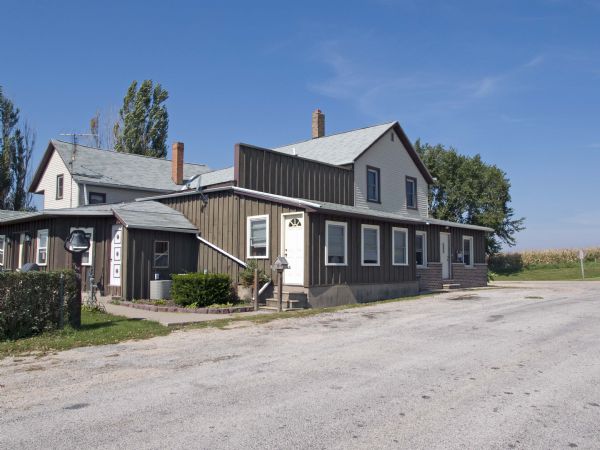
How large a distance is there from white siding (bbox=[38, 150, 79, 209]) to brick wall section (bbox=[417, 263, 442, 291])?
18.6m

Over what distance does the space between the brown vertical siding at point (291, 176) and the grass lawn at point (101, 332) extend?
6.86 m

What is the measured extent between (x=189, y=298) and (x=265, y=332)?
5.18 m

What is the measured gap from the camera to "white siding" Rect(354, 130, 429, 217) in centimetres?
2612

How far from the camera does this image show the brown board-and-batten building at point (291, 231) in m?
17.9

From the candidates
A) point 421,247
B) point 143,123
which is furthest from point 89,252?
point 143,123

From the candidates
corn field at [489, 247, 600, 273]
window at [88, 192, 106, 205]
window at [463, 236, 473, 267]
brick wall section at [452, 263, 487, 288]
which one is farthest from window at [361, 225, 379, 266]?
corn field at [489, 247, 600, 273]

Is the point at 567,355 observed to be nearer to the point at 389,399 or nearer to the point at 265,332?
the point at 389,399

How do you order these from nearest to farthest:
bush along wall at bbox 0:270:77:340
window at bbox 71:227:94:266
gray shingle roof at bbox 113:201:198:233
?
1. bush along wall at bbox 0:270:77:340
2. gray shingle roof at bbox 113:201:198:233
3. window at bbox 71:227:94:266

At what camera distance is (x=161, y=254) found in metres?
19.9

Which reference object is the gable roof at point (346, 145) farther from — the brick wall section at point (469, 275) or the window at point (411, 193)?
the brick wall section at point (469, 275)

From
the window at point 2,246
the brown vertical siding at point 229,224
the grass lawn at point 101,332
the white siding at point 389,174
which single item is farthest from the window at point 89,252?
the white siding at point 389,174

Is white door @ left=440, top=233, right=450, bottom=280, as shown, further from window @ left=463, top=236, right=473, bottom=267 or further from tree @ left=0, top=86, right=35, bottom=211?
tree @ left=0, top=86, right=35, bottom=211

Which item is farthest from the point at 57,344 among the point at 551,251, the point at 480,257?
the point at 551,251

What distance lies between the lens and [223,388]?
7.00 meters
